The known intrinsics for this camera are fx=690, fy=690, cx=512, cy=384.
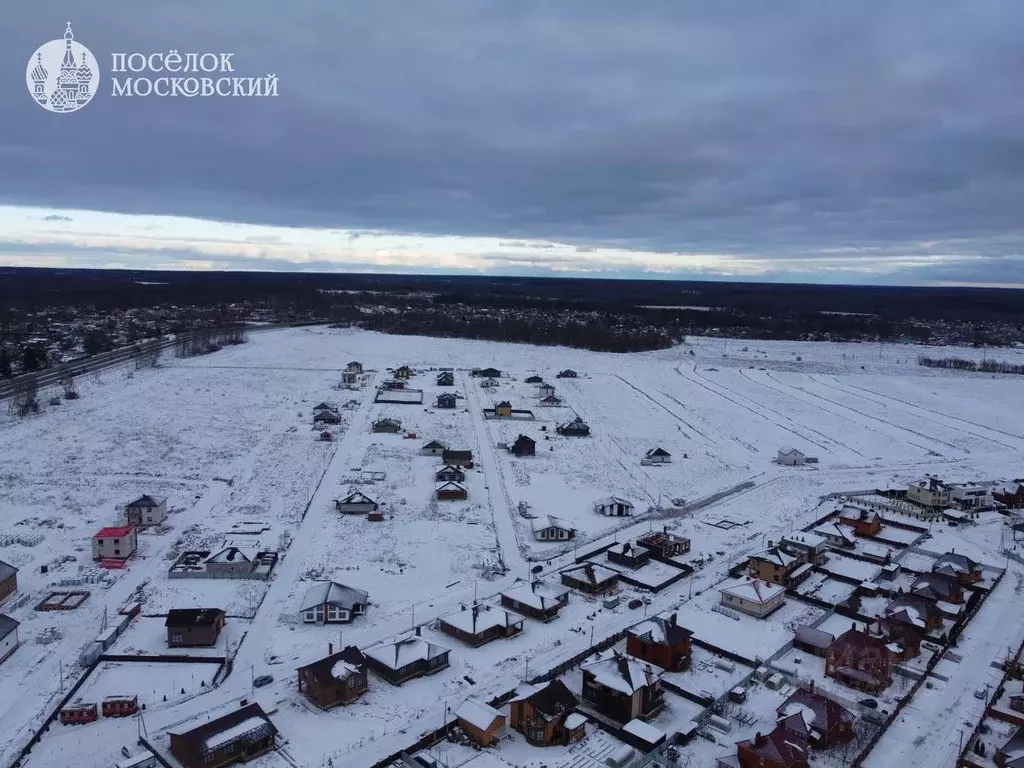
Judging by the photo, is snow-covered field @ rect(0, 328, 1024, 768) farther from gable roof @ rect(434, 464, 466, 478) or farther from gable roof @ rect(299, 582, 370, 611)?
gable roof @ rect(434, 464, 466, 478)

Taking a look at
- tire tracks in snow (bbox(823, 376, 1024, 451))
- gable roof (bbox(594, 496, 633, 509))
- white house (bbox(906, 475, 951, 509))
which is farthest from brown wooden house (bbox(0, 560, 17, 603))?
tire tracks in snow (bbox(823, 376, 1024, 451))

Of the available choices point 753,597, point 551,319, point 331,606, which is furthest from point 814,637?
point 551,319

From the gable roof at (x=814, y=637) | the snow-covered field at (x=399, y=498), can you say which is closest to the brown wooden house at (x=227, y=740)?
the snow-covered field at (x=399, y=498)

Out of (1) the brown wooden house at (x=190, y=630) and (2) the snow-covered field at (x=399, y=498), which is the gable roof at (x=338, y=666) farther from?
(1) the brown wooden house at (x=190, y=630)

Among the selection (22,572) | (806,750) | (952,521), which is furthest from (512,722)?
(952,521)

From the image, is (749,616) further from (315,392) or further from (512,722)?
(315,392)

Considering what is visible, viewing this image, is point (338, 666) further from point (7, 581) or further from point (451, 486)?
point (451, 486)
